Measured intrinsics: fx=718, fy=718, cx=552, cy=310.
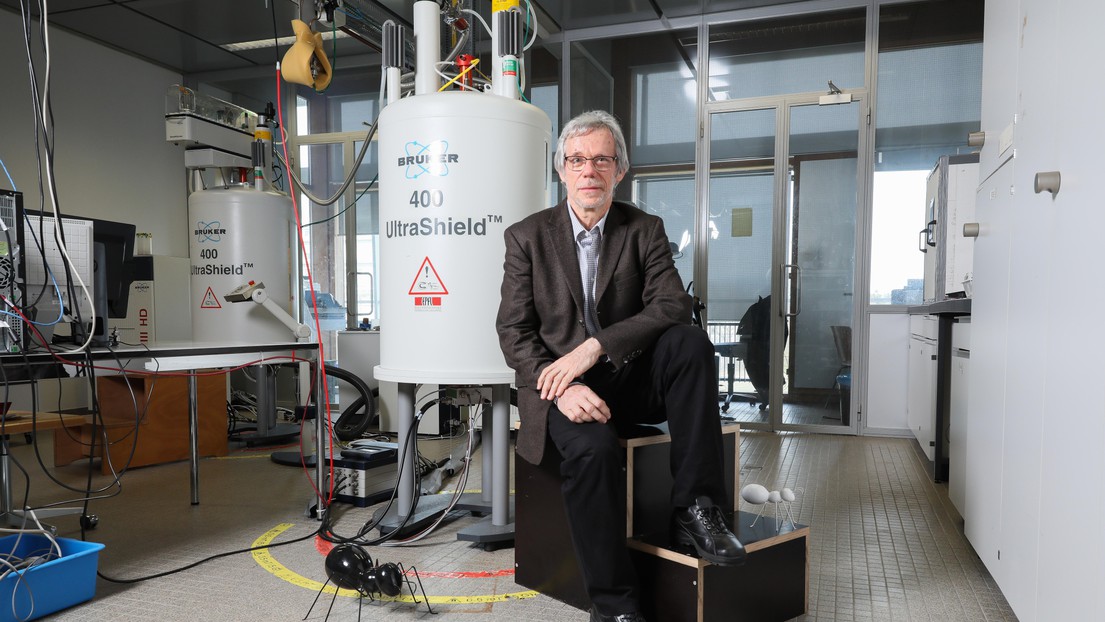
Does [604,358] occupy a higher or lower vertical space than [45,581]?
higher

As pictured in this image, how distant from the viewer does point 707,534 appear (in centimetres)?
152

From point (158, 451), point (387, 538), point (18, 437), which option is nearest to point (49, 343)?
point (387, 538)

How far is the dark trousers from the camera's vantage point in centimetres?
154

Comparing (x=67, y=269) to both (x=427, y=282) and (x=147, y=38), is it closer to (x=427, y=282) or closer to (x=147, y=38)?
(x=427, y=282)

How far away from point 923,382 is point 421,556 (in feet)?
8.83

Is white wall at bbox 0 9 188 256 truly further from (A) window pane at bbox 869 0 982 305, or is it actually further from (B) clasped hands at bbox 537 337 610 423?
(A) window pane at bbox 869 0 982 305

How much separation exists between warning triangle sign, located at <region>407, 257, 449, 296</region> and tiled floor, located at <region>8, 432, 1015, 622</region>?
83cm

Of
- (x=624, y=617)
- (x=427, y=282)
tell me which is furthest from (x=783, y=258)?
(x=624, y=617)

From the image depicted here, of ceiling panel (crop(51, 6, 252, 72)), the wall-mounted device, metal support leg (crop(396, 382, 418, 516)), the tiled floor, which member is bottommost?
the tiled floor

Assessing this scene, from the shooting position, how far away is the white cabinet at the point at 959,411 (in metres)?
2.45

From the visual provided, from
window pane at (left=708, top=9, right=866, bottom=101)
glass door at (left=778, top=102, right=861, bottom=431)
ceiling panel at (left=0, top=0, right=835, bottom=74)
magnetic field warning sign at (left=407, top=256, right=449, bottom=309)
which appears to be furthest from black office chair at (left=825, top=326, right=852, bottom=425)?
magnetic field warning sign at (left=407, top=256, right=449, bottom=309)

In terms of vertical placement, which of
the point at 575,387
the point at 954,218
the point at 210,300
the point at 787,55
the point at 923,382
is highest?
the point at 787,55

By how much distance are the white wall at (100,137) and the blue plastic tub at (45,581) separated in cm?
328

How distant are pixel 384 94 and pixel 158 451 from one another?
Result: 7.54 feet
